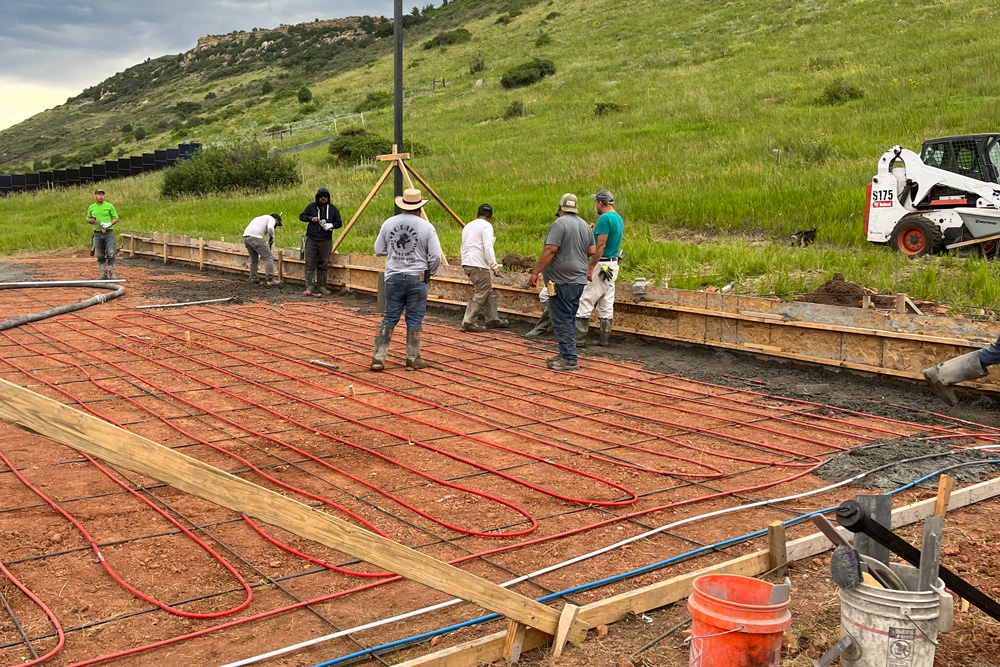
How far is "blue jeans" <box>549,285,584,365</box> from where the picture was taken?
7.41 metres

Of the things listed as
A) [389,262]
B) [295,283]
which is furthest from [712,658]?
[295,283]

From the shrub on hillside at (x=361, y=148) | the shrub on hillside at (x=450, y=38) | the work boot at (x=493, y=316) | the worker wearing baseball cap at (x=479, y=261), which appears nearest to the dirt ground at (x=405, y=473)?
the worker wearing baseball cap at (x=479, y=261)

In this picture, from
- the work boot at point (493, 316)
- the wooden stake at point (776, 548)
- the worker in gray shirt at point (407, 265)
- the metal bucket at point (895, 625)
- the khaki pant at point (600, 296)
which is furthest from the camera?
the work boot at point (493, 316)

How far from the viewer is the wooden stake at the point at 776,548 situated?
134 inches

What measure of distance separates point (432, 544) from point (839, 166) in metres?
11.7

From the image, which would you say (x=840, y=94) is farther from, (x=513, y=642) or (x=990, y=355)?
(x=513, y=642)

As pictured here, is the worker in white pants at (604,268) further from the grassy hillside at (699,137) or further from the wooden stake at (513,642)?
the wooden stake at (513,642)

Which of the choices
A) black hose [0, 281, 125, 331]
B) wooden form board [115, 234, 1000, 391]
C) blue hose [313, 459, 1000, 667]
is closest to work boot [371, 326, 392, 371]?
wooden form board [115, 234, 1000, 391]

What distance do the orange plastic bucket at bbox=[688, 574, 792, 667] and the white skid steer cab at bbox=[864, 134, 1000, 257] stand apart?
8152mm

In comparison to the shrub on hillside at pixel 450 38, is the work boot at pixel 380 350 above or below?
below

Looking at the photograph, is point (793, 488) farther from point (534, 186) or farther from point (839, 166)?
point (534, 186)

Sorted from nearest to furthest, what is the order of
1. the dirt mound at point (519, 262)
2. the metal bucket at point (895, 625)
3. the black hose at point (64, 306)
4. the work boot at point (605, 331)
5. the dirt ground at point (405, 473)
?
the metal bucket at point (895, 625), the dirt ground at point (405, 473), the work boot at point (605, 331), the black hose at point (64, 306), the dirt mound at point (519, 262)

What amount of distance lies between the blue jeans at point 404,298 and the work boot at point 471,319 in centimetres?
213

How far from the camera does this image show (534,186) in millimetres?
16656
